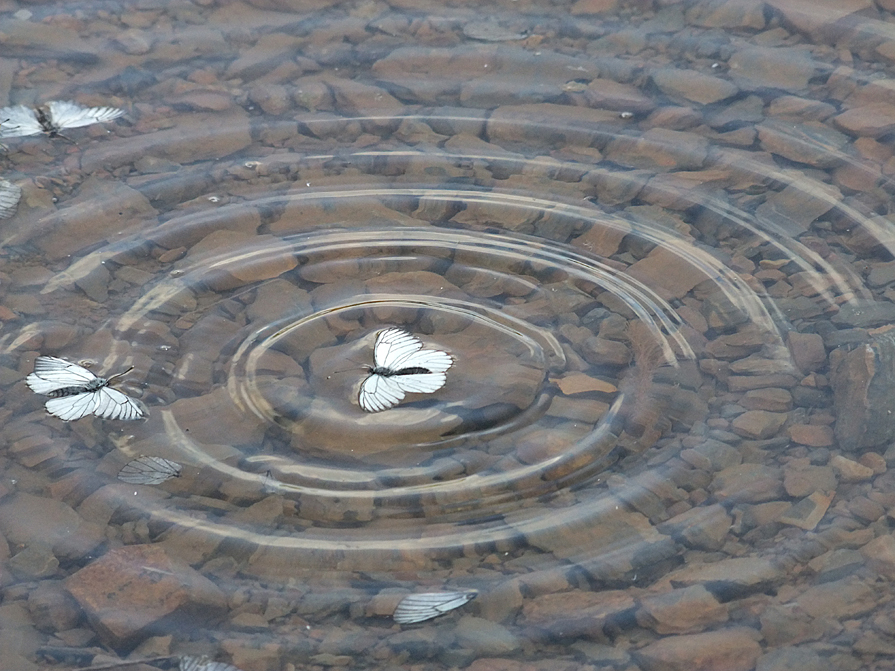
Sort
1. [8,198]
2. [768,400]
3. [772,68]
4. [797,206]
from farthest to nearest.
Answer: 1. [772,68]
2. [8,198]
3. [797,206]
4. [768,400]

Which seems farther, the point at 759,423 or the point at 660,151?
the point at 660,151

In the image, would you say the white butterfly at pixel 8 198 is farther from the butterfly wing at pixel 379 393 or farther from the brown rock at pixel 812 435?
the brown rock at pixel 812 435

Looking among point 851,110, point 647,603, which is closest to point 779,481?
point 647,603

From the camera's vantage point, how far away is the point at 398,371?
376 cm

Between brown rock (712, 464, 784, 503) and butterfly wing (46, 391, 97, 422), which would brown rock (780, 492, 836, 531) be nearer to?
brown rock (712, 464, 784, 503)

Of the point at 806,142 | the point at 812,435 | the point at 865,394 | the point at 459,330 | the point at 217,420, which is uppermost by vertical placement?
the point at 806,142

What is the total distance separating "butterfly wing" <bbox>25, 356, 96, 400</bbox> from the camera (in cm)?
381

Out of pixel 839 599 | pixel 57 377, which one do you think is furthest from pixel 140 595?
pixel 839 599

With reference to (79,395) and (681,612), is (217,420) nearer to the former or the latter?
(79,395)

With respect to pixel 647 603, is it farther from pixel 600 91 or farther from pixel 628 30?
pixel 628 30

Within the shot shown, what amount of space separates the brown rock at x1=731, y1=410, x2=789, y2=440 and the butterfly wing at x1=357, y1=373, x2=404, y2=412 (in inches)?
48.4

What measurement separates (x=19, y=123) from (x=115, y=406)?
2133 millimetres

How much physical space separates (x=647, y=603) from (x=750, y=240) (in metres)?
1.93

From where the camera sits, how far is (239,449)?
144 inches
